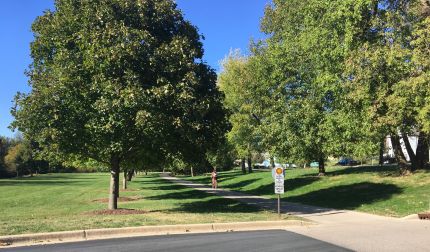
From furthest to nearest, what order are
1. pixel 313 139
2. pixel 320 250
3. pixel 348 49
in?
pixel 313 139 → pixel 348 49 → pixel 320 250

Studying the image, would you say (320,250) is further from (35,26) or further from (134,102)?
(35,26)

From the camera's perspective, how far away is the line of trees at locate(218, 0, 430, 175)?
18.4 meters

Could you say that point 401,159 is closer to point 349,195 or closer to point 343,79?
point 349,195

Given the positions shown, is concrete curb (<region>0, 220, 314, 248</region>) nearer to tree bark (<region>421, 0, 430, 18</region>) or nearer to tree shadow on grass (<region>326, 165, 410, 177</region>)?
tree bark (<region>421, 0, 430, 18</region>)

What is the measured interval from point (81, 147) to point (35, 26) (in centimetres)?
470

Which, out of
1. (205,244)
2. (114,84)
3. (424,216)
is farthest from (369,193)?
(205,244)

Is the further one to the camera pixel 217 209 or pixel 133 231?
pixel 217 209

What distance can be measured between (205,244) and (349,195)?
13198 millimetres

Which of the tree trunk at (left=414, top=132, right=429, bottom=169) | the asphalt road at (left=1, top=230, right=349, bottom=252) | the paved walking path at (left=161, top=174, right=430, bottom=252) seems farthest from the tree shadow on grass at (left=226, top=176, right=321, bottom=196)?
the asphalt road at (left=1, top=230, right=349, bottom=252)

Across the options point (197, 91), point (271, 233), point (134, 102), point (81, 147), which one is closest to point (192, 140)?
point (197, 91)

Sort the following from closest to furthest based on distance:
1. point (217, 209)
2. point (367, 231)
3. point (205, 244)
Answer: point (205, 244) < point (367, 231) < point (217, 209)

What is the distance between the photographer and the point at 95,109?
15281 millimetres

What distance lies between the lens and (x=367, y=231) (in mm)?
12180

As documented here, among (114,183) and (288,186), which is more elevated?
(114,183)
